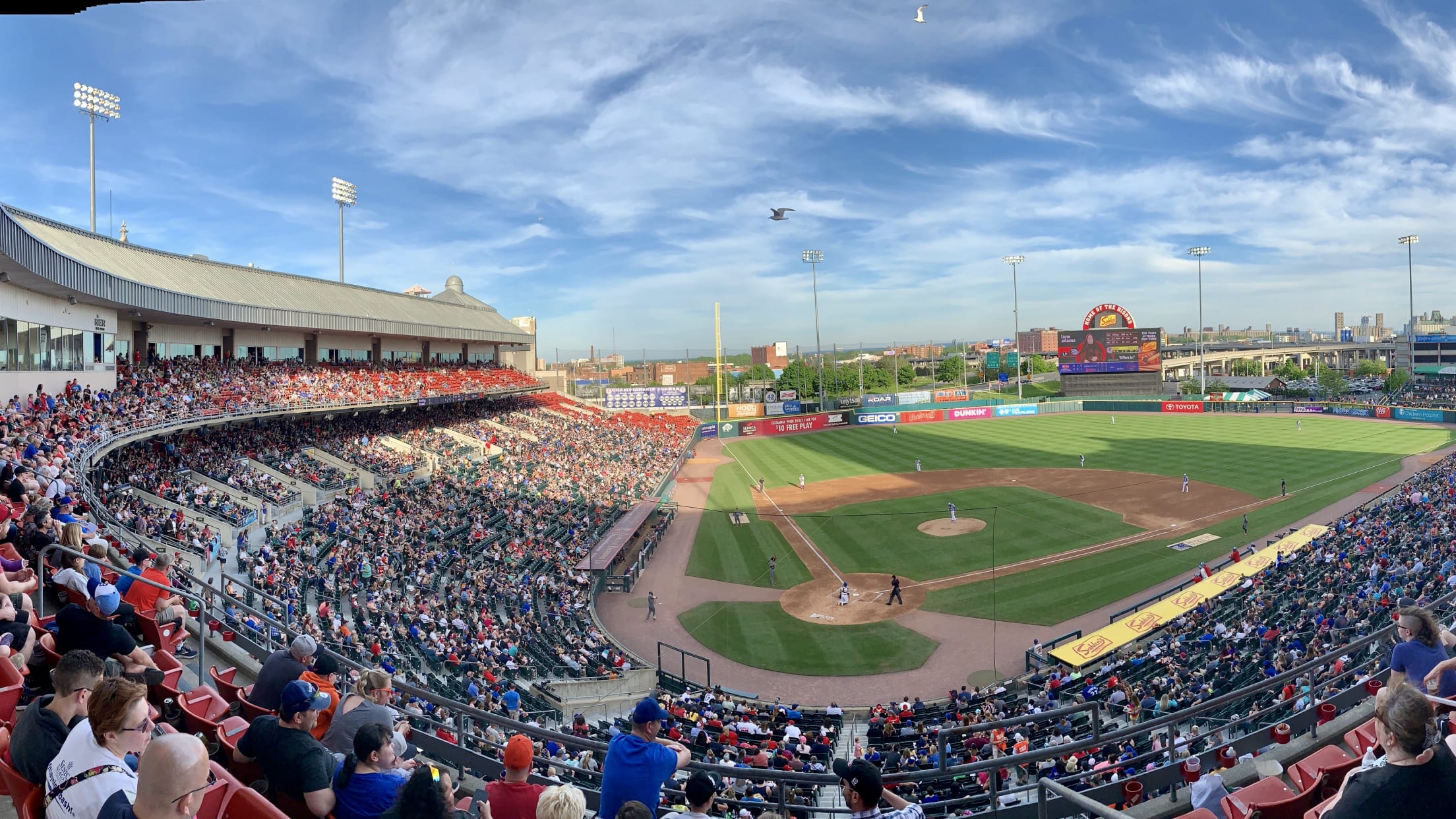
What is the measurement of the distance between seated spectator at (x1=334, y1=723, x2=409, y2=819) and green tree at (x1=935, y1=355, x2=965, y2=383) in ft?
443

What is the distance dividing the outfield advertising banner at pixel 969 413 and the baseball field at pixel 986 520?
1573 cm

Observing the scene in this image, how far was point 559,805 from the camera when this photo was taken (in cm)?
341

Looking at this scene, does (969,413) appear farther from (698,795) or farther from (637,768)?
(698,795)

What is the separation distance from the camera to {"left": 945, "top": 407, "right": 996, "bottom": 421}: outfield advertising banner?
249 feet

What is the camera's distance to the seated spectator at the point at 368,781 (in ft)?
13.4

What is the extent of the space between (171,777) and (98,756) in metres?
0.83

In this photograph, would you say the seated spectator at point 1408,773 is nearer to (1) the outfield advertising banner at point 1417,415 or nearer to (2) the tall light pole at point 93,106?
(2) the tall light pole at point 93,106

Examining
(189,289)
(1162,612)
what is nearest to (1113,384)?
(1162,612)

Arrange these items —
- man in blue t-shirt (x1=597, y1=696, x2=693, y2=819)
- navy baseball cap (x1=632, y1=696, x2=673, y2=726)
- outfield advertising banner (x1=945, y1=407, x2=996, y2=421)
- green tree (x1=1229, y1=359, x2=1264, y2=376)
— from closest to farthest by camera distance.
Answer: man in blue t-shirt (x1=597, y1=696, x2=693, y2=819), navy baseball cap (x1=632, y1=696, x2=673, y2=726), outfield advertising banner (x1=945, y1=407, x2=996, y2=421), green tree (x1=1229, y1=359, x2=1264, y2=376)

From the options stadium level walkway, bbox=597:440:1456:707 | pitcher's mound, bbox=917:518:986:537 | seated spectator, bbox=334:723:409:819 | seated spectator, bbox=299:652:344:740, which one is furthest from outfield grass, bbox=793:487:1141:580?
seated spectator, bbox=334:723:409:819

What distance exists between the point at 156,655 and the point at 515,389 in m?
43.3

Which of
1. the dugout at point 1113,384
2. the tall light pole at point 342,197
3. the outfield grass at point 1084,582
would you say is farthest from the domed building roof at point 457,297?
the dugout at point 1113,384

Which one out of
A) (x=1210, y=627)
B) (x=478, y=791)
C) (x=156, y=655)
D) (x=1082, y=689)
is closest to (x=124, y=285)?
(x=156, y=655)

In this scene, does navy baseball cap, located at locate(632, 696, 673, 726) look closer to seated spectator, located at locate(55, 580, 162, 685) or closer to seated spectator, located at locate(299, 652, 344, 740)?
seated spectator, located at locate(299, 652, 344, 740)
